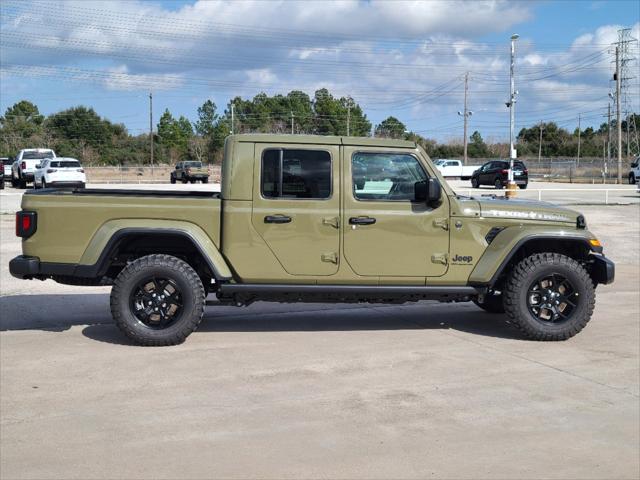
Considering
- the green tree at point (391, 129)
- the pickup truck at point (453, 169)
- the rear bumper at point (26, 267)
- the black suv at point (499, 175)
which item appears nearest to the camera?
the rear bumper at point (26, 267)

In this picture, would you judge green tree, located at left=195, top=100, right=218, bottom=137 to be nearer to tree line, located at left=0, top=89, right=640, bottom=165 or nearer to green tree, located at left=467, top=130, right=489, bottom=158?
tree line, located at left=0, top=89, right=640, bottom=165

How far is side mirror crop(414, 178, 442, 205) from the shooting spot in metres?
7.09

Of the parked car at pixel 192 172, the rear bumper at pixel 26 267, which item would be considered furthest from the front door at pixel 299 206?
the parked car at pixel 192 172

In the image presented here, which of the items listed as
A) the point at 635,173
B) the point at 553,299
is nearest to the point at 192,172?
the point at 635,173

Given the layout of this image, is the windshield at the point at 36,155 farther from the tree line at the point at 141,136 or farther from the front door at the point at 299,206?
the front door at the point at 299,206

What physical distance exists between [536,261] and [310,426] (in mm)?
3370

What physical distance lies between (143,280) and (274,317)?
1.99 metres

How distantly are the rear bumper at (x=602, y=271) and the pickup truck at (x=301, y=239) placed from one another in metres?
0.26

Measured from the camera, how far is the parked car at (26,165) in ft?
124

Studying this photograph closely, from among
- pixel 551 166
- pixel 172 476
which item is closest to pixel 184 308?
pixel 172 476

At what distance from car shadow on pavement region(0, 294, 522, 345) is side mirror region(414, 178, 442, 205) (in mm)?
1565

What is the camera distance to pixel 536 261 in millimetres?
7434

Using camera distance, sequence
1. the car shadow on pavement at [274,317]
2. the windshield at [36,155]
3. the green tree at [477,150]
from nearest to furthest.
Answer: the car shadow on pavement at [274,317] < the windshield at [36,155] < the green tree at [477,150]

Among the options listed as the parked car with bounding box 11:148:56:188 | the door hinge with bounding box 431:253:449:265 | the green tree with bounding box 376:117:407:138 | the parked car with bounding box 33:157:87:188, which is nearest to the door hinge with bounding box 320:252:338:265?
the door hinge with bounding box 431:253:449:265
